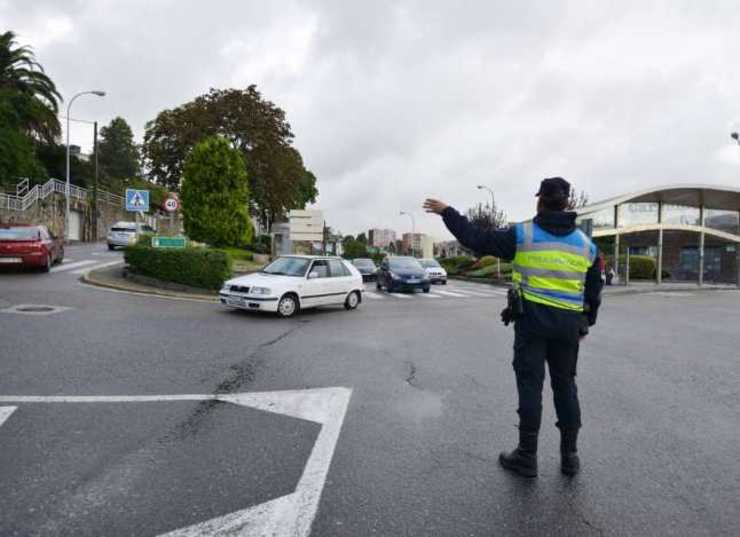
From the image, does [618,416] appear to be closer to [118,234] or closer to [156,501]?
[156,501]

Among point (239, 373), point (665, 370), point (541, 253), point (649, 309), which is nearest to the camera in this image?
point (541, 253)

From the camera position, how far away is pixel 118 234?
29.3 meters

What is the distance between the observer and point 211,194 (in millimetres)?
24406

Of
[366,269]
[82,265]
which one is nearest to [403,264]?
[366,269]

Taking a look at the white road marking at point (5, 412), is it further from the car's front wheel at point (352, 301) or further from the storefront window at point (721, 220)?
the storefront window at point (721, 220)

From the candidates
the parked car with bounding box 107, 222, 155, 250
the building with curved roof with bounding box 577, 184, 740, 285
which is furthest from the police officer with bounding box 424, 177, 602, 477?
the parked car with bounding box 107, 222, 155, 250

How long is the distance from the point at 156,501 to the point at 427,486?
157cm

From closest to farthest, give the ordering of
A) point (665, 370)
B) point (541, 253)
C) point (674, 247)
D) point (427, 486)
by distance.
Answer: point (427, 486)
point (541, 253)
point (665, 370)
point (674, 247)

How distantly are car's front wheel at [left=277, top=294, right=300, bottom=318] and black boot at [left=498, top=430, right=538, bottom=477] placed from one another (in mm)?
8371

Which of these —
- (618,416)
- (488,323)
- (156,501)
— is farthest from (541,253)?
(488,323)

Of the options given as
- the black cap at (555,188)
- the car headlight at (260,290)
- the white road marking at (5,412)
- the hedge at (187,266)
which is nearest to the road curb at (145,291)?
the hedge at (187,266)

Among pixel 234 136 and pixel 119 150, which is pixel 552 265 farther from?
pixel 119 150

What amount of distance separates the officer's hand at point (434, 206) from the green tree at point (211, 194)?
2178cm

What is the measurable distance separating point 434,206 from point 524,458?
1893 millimetres
